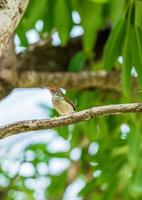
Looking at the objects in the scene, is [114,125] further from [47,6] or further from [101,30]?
[47,6]

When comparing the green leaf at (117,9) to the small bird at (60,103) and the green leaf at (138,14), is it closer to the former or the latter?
the green leaf at (138,14)

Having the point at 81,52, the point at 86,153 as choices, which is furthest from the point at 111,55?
the point at 86,153

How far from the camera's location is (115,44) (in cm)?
176

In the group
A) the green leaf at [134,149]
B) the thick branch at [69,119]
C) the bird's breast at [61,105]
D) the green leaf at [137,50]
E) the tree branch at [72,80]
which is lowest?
the green leaf at [134,149]

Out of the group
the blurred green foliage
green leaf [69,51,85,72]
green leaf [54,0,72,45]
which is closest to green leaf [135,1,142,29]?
the blurred green foliage

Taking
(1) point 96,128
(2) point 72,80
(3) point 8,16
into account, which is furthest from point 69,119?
(1) point 96,128

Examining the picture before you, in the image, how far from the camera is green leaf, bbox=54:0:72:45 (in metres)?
2.08

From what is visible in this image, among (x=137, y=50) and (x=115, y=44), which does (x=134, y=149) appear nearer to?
(x=115, y=44)

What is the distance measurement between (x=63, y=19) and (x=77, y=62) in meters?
0.30

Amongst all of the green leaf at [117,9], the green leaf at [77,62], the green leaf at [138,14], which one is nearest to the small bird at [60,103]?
the green leaf at [138,14]

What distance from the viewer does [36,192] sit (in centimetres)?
346

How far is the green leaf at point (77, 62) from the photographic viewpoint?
238 centimetres

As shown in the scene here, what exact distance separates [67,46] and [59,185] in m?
0.78

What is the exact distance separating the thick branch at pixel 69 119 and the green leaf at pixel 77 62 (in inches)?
57.2
